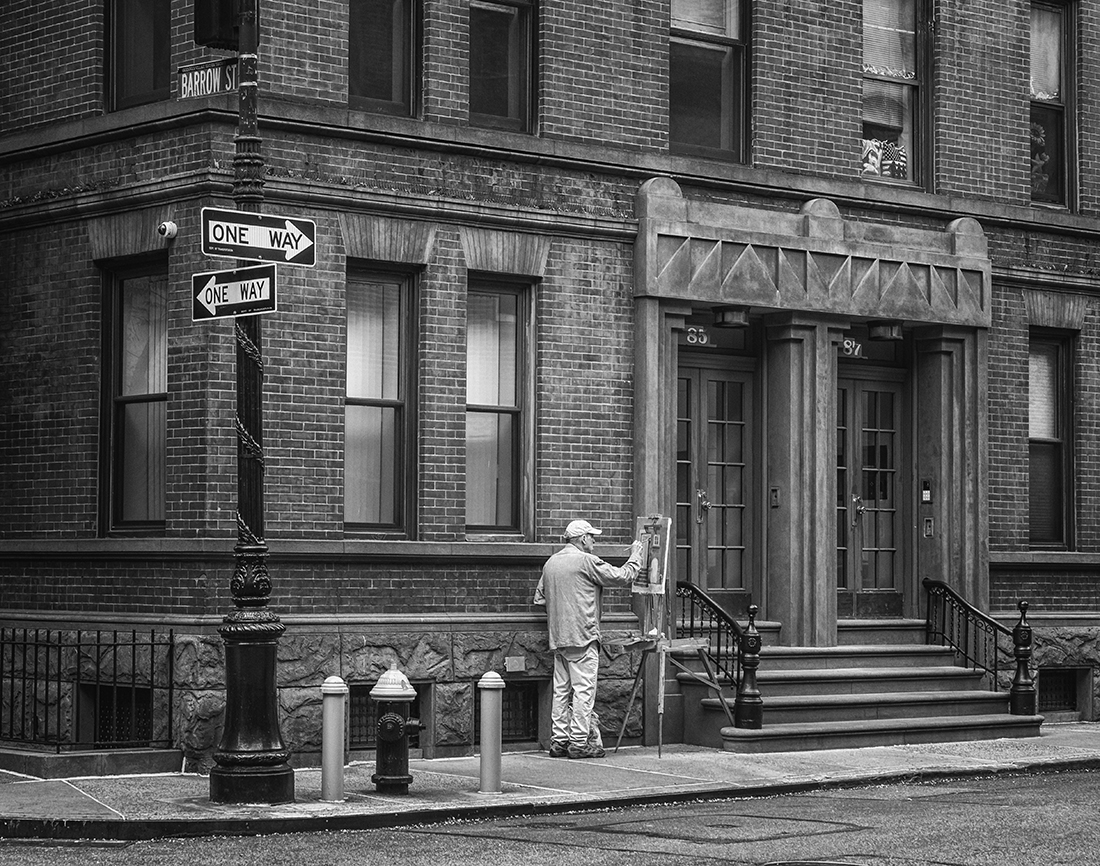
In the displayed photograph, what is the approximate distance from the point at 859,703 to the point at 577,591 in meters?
3.35

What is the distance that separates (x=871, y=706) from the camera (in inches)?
733

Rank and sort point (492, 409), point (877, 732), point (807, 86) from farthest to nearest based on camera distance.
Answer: point (807, 86)
point (877, 732)
point (492, 409)

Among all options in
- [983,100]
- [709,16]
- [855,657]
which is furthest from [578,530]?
[983,100]

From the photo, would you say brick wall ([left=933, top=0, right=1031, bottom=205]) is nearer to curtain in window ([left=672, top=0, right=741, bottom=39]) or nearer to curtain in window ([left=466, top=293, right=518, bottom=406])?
curtain in window ([left=672, top=0, right=741, bottom=39])

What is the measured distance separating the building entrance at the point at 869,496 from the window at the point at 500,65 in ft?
15.9

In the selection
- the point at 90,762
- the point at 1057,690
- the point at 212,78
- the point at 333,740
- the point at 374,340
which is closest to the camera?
the point at 333,740

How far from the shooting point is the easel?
17.3m

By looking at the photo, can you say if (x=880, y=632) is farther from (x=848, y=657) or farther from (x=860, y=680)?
(x=860, y=680)

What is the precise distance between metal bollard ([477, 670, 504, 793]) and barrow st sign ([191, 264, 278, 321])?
10.7ft

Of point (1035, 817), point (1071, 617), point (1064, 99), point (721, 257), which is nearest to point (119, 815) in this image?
point (1035, 817)

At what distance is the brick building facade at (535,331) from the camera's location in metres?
16.3

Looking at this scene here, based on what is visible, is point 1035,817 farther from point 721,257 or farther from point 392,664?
point 721,257

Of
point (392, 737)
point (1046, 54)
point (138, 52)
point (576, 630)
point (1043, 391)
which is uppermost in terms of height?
point (1046, 54)

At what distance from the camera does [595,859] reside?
11203 millimetres
